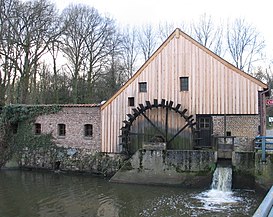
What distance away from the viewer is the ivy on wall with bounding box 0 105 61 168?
17938mm

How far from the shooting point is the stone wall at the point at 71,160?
1570cm

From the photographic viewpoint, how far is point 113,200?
35.3 feet

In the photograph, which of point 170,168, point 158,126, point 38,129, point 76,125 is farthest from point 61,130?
point 170,168

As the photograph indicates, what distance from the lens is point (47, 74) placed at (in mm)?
27297

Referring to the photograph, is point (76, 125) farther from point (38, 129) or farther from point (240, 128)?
point (240, 128)

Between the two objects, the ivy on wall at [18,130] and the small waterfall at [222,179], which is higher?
the ivy on wall at [18,130]

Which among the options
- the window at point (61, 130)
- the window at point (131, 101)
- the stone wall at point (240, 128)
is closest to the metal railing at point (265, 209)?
the stone wall at point (240, 128)

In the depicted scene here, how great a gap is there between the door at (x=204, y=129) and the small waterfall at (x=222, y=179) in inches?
87.7

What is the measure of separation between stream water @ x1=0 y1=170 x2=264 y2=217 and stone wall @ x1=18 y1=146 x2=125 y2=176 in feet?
4.97

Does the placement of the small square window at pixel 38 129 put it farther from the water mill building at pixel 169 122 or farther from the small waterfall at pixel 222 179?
the small waterfall at pixel 222 179

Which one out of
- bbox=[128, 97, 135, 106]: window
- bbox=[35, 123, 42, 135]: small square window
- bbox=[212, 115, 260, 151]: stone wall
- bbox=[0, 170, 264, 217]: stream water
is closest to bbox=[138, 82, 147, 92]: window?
bbox=[128, 97, 135, 106]: window

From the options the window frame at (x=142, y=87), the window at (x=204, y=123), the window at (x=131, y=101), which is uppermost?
the window frame at (x=142, y=87)

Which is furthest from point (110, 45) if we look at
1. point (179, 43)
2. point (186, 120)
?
point (186, 120)

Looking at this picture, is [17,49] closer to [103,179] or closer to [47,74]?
[47,74]
